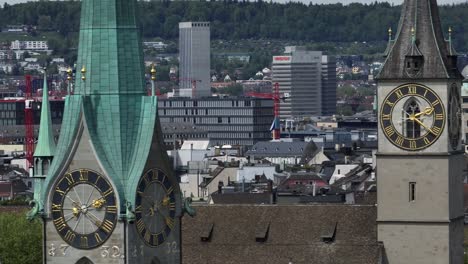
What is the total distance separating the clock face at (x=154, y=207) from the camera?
183ft

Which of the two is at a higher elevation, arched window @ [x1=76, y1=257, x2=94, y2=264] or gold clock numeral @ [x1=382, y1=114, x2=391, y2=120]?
gold clock numeral @ [x1=382, y1=114, x2=391, y2=120]

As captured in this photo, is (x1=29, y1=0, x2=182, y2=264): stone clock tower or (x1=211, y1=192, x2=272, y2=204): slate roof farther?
(x1=211, y1=192, x2=272, y2=204): slate roof

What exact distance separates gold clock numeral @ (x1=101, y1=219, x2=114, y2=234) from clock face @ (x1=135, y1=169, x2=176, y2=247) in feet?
1.90

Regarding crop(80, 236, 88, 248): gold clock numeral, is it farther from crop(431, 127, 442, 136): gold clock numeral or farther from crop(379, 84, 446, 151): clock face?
crop(431, 127, 442, 136): gold clock numeral

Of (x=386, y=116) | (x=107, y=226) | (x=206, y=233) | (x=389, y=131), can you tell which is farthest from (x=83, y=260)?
(x=389, y=131)

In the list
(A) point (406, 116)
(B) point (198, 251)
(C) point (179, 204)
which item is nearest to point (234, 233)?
(B) point (198, 251)

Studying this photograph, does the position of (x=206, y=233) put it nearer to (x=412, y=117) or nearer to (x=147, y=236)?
(x=412, y=117)

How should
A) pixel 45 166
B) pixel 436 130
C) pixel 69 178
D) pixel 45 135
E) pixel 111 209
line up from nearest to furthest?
pixel 111 209
pixel 69 178
pixel 45 166
pixel 45 135
pixel 436 130

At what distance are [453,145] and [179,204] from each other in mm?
39358

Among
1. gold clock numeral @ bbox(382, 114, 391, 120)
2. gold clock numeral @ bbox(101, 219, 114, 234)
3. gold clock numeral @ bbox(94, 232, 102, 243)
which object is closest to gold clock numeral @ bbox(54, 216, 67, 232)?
gold clock numeral @ bbox(94, 232, 102, 243)

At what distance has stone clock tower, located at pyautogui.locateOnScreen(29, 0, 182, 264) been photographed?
55.7m

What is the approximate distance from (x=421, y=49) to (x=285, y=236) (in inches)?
352

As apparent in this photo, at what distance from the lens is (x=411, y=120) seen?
3713 inches

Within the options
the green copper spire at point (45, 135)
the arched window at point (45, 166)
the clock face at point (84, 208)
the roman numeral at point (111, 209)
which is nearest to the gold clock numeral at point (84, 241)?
the clock face at point (84, 208)
